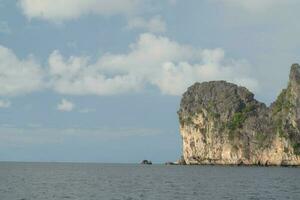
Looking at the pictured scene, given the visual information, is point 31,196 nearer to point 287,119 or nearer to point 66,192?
point 66,192

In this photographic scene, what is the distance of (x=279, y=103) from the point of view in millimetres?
182000

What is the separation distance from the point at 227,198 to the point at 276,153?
124m

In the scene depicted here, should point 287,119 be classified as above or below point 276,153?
above

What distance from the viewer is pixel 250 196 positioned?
56.5 metres

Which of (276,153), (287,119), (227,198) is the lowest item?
(227,198)

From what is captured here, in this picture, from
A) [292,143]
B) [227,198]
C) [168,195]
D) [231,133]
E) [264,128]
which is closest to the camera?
[227,198]

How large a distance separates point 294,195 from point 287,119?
377ft

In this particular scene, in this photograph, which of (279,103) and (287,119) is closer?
(287,119)

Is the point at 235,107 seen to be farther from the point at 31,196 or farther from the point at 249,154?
the point at 31,196

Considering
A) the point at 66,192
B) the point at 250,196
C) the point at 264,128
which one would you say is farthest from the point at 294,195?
the point at 264,128

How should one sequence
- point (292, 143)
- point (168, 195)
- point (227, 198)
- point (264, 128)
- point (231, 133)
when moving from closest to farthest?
1. point (227, 198)
2. point (168, 195)
3. point (292, 143)
4. point (264, 128)
5. point (231, 133)

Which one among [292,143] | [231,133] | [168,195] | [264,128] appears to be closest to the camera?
[168,195]

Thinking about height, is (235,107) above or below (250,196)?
above

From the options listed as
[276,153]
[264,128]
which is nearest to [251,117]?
[264,128]
